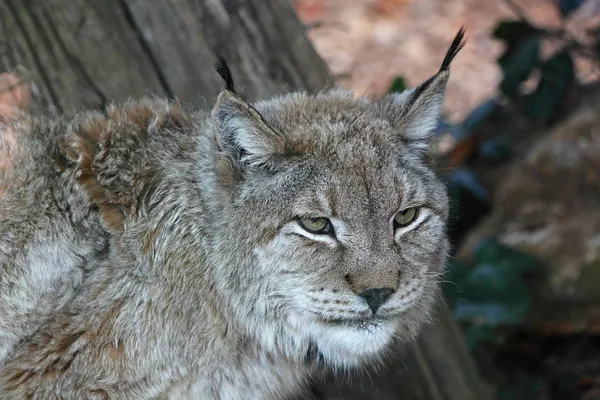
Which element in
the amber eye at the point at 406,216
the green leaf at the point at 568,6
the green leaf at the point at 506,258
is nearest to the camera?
the amber eye at the point at 406,216

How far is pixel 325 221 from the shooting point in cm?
413

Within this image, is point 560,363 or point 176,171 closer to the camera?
point 176,171

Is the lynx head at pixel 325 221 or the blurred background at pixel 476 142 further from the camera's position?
the blurred background at pixel 476 142

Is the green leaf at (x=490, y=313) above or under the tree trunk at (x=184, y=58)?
under

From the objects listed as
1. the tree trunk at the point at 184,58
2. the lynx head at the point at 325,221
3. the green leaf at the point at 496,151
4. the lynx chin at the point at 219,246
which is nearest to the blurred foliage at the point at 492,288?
the tree trunk at the point at 184,58

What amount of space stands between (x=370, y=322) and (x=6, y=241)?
1896mm

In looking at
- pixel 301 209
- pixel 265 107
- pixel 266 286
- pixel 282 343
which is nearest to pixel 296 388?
pixel 282 343

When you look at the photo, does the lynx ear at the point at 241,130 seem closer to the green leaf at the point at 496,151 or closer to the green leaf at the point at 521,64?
the green leaf at the point at 521,64

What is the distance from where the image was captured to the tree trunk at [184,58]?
5473 mm

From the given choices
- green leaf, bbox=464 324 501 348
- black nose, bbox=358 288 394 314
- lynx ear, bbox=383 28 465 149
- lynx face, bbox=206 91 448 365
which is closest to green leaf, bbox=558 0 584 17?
green leaf, bbox=464 324 501 348

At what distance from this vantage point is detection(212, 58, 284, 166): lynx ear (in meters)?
4.01

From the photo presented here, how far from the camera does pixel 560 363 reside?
6.95 meters

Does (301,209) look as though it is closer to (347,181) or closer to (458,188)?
(347,181)

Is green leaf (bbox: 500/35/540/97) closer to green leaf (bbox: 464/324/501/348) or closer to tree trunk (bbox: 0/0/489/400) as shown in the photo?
tree trunk (bbox: 0/0/489/400)
